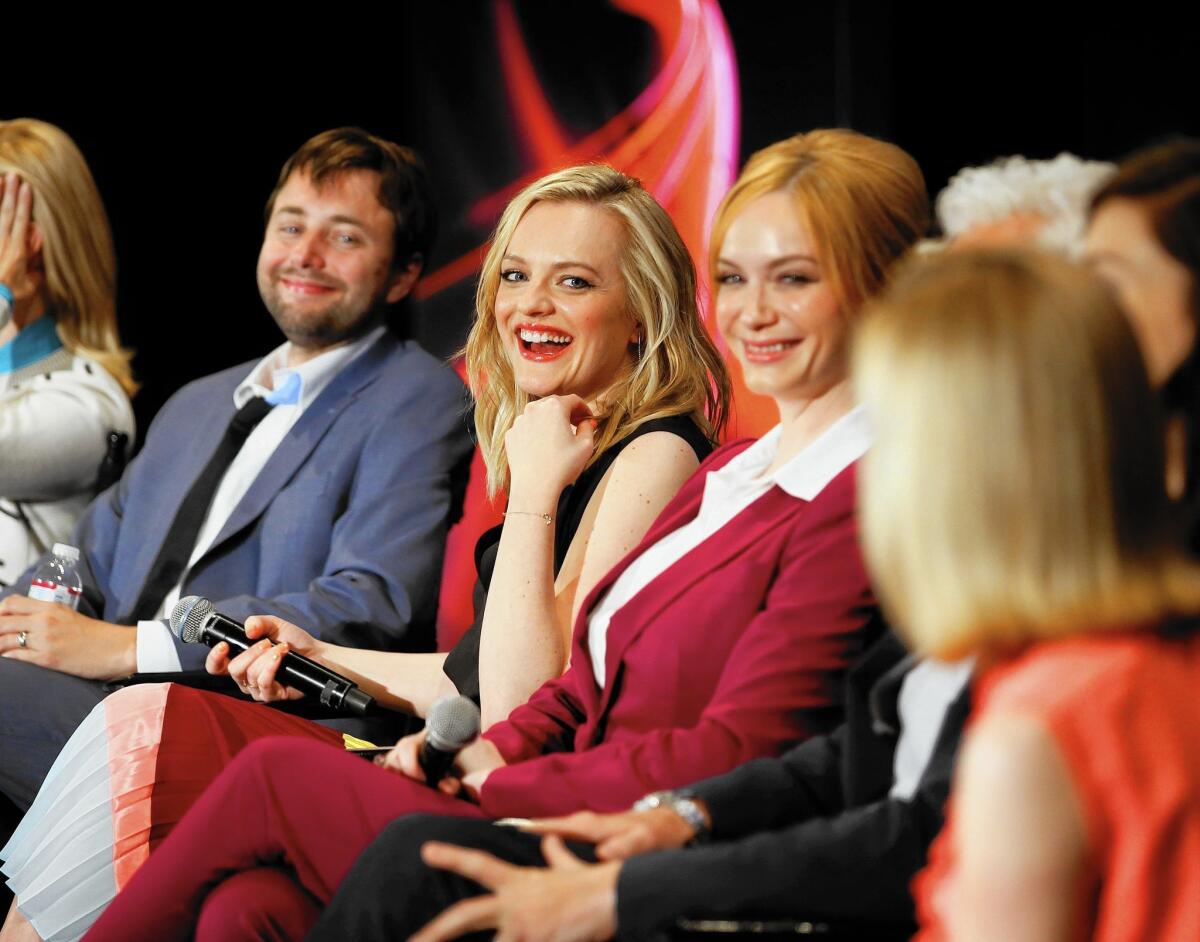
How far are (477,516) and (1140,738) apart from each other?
4.00 meters

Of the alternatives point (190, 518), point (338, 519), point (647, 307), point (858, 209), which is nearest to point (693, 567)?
point (858, 209)

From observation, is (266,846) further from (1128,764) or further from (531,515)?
(1128,764)

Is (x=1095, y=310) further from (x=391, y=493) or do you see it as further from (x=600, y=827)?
(x=391, y=493)

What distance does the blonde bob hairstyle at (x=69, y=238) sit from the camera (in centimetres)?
372

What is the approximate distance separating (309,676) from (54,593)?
94 cm

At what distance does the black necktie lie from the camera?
3.15m

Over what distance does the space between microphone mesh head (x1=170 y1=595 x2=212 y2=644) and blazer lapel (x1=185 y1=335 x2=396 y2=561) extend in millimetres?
535

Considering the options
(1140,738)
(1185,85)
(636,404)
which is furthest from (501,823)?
(1185,85)

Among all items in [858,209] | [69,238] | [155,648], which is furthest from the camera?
[69,238]

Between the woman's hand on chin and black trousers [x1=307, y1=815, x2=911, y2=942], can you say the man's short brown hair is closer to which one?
the woman's hand on chin

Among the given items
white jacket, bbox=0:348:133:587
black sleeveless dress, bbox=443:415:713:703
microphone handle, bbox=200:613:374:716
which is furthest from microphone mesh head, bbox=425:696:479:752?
white jacket, bbox=0:348:133:587

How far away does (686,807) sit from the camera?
161 centimetres

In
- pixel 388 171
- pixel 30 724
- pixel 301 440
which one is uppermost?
pixel 388 171

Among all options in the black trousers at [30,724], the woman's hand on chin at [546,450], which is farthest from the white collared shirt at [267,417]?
the woman's hand on chin at [546,450]
